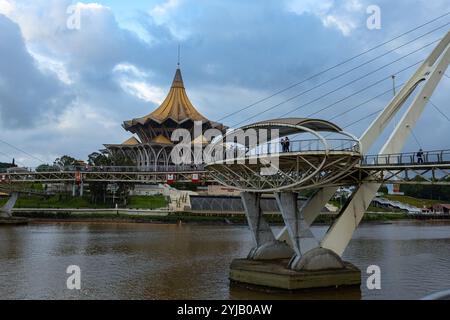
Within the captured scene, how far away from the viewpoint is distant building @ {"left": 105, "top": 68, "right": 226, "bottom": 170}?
114 metres

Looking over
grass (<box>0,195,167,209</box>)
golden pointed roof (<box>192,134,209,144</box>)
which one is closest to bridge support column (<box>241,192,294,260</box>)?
grass (<box>0,195,167,209</box>)

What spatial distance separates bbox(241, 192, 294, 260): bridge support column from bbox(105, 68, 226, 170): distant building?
80817mm

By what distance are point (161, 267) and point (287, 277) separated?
11106 mm

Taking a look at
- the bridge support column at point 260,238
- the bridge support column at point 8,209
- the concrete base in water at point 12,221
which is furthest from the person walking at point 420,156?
the bridge support column at point 8,209

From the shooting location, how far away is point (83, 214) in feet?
252

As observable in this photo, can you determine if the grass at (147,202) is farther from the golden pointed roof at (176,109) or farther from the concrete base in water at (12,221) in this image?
the golden pointed roof at (176,109)

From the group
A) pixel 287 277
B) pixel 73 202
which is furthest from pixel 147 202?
pixel 287 277

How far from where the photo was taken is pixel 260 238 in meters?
28.5

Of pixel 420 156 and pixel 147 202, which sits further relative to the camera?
pixel 147 202

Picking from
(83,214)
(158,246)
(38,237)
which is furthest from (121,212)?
(158,246)

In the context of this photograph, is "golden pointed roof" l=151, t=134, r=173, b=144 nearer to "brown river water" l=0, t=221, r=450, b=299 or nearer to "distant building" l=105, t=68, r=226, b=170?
"distant building" l=105, t=68, r=226, b=170

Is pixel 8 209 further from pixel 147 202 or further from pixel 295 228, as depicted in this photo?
pixel 295 228

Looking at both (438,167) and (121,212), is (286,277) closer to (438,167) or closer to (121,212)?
(438,167)

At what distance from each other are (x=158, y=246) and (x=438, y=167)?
26.1m
